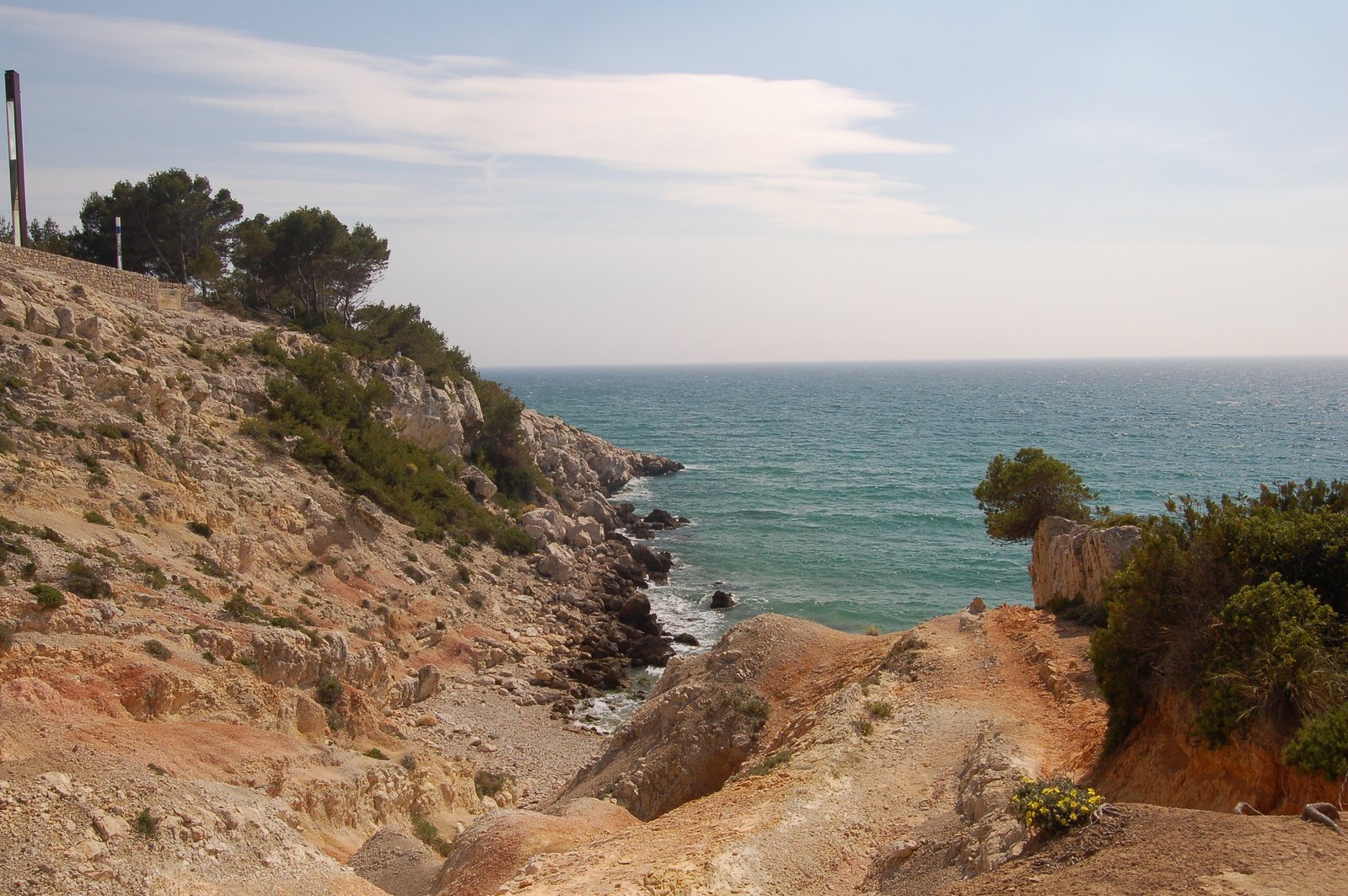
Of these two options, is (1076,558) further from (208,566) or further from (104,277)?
(104,277)

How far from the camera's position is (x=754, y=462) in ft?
300

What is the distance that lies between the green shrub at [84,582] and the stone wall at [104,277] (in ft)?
61.8

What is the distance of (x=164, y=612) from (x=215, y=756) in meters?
5.72

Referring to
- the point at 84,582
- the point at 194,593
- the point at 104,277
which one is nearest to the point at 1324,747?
the point at 84,582

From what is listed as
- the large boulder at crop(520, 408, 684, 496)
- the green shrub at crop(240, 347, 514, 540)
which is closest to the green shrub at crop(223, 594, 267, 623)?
the green shrub at crop(240, 347, 514, 540)

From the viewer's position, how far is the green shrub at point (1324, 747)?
1051 centimetres

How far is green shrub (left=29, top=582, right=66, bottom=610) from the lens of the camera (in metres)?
18.8

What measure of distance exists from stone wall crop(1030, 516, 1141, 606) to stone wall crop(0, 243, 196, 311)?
129 feet

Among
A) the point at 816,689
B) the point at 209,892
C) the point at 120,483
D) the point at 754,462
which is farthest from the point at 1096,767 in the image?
Result: the point at 754,462

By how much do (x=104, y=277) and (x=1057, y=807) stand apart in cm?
4202

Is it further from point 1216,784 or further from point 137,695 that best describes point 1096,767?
point 137,695

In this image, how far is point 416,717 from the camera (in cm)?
2803

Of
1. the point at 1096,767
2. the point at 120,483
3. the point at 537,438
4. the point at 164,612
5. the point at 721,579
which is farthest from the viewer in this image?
the point at 537,438

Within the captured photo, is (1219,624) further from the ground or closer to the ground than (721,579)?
further from the ground
